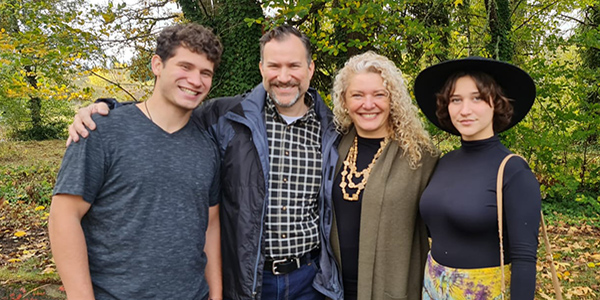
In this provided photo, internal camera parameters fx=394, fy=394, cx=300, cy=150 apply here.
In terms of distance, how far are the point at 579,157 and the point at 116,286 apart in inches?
405

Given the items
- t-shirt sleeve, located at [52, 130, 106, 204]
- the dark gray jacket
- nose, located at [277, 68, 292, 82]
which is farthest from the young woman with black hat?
t-shirt sleeve, located at [52, 130, 106, 204]

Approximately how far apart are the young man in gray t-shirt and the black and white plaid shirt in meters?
0.48

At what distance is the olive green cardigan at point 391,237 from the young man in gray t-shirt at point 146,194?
99 centimetres

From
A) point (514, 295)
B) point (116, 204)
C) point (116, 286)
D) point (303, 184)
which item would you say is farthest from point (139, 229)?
point (514, 295)

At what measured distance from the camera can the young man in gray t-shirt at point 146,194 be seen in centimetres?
180

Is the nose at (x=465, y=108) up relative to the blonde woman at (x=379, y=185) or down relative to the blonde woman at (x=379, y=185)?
up

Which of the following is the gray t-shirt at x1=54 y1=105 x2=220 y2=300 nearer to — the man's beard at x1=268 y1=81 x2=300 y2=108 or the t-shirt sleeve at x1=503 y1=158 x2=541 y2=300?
the man's beard at x1=268 y1=81 x2=300 y2=108

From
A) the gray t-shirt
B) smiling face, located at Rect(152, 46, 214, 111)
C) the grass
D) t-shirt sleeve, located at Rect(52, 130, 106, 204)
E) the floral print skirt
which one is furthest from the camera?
the grass

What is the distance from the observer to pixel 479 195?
2027mm

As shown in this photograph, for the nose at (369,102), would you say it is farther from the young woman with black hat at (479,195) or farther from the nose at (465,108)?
the nose at (465,108)

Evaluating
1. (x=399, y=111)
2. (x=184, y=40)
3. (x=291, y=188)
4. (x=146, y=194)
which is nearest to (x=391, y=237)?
(x=291, y=188)

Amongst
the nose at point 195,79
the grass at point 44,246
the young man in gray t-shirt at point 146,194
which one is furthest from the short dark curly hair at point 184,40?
the grass at point 44,246

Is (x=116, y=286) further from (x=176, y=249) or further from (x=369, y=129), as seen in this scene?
(x=369, y=129)

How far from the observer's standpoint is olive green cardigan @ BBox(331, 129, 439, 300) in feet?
8.09
